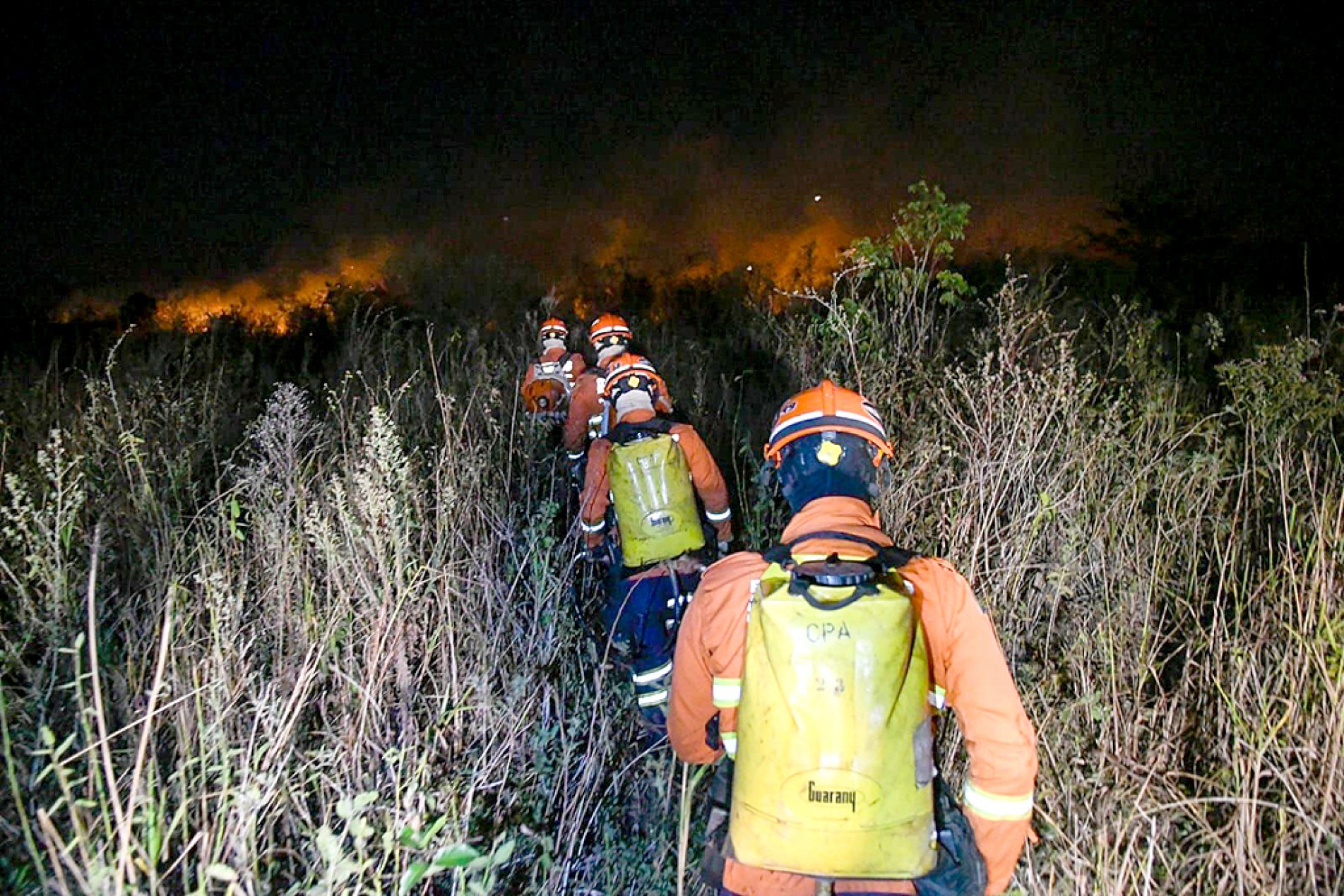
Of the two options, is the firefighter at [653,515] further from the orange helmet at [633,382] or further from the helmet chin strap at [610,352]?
the helmet chin strap at [610,352]

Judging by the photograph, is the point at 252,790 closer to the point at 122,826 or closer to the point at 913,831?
the point at 122,826

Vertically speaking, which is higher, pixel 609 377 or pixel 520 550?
pixel 609 377

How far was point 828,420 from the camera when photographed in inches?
77.8

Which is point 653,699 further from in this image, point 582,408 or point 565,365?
point 565,365

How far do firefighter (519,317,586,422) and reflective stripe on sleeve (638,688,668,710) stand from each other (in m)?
3.49

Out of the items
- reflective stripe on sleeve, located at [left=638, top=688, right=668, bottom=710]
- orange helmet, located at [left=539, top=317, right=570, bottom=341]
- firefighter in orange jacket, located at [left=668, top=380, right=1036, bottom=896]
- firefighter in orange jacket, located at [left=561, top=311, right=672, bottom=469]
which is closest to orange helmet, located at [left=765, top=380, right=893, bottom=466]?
firefighter in orange jacket, located at [left=668, top=380, right=1036, bottom=896]

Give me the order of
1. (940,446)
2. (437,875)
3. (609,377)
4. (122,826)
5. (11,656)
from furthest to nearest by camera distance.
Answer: (609,377) < (940,446) < (11,656) < (437,875) < (122,826)

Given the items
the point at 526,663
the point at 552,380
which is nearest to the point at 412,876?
the point at 526,663

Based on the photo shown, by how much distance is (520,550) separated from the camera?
12.6 ft

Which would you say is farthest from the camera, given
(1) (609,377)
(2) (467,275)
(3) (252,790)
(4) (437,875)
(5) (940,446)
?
(2) (467,275)

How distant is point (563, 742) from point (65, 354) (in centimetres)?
1375

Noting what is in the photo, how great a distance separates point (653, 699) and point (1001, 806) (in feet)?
5.59

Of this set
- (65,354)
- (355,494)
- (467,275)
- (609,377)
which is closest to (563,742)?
(355,494)

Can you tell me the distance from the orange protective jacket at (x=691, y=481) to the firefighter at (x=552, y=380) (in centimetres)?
241
